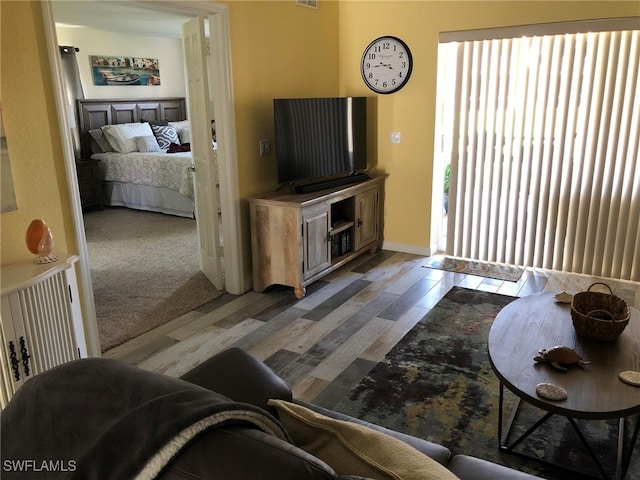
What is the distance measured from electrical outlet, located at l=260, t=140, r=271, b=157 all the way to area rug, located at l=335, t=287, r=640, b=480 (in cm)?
184

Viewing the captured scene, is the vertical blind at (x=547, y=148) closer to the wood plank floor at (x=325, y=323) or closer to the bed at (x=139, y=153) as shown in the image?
the wood plank floor at (x=325, y=323)

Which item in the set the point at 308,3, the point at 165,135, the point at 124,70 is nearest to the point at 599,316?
the point at 308,3

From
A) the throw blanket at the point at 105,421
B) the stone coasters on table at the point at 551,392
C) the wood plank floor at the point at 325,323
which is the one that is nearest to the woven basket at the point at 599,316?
the stone coasters on table at the point at 551,392

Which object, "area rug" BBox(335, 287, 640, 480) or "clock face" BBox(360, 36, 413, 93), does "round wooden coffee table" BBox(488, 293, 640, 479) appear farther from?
"clock face" BBox(360, 36, 413, 93)

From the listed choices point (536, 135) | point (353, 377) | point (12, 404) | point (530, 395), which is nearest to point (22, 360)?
point (12, 404)

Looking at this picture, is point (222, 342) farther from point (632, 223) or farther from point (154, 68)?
point (154, 68)

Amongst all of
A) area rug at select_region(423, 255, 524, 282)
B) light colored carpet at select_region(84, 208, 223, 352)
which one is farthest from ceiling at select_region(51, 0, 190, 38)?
area rug at select_region(423, 255, 524, 282)

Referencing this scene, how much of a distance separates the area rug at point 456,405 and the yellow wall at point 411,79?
5.70ft

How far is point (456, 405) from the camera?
8.16 feet

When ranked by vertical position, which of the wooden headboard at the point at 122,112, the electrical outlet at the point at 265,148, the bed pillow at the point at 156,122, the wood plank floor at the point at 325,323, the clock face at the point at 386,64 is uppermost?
the clock face at the point at 386,64

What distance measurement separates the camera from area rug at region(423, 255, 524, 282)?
430cm

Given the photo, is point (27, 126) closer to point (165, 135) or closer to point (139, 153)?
point (139, 153)

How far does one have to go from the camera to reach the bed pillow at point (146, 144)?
24.1 feet

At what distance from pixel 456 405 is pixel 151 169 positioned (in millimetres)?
5462
